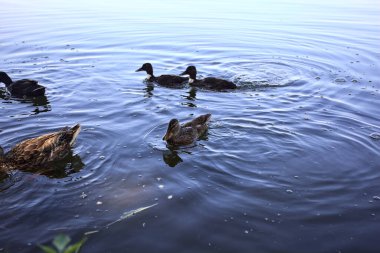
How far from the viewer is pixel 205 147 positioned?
9.20 m

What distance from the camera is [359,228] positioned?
6285mm

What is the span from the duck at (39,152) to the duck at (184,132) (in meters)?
1.98

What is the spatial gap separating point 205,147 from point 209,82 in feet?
15.0

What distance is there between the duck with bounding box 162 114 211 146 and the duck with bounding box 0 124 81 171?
198 centimetres

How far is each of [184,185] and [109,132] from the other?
3047 millimetres

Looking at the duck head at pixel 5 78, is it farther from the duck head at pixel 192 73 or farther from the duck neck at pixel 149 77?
the duck head at pixel 192 73

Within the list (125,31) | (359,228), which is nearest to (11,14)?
(125,31)

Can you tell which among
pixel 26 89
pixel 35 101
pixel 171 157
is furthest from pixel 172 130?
pixel 26 89

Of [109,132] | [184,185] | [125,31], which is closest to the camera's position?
[184,185]

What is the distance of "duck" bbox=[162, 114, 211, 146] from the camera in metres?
9.22

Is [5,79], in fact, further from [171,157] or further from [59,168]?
[171,157]

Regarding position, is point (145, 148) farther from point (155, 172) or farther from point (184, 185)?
point (184, 185)

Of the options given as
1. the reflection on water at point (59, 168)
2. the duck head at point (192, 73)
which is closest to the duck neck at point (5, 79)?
the duck head at point (192, 73)

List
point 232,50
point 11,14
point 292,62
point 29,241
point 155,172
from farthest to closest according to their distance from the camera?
1. point 11,14
2. point 232,50
3. point 292,62
4. point 155,172
5. point 29,241
